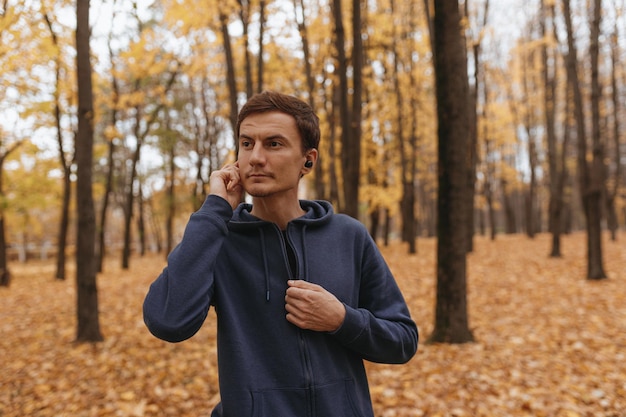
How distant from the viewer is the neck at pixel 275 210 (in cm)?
168

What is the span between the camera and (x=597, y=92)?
10195 mm

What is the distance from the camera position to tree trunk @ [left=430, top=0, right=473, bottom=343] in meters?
5.91

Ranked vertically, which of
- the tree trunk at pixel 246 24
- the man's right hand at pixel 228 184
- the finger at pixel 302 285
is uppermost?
the tree trunk at pixel 246 24

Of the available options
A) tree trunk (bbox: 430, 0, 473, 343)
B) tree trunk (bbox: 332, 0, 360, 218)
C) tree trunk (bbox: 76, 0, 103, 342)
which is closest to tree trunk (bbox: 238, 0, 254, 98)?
tree trunk (bbox: 332, 0, 360, 218)

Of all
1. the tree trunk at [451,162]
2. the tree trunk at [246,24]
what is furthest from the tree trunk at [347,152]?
the tree trunk at [246,24]

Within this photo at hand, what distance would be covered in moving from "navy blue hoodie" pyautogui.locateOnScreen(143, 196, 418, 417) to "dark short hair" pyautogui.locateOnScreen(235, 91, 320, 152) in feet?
1.16

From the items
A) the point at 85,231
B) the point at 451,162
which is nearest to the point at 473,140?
the point at 451,162

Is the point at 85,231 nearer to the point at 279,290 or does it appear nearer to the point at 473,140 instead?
the point at 279,290

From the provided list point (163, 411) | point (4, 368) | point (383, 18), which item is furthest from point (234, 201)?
point (383, 18)

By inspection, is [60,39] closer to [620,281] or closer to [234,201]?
[234,201]

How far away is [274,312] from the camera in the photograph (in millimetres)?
1541

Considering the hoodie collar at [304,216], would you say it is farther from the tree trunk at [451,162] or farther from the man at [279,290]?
the tree trunk at [451,162]

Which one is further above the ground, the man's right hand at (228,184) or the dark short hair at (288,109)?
the dark short hair at (288,109)

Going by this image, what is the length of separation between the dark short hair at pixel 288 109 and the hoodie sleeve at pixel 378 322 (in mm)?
546
